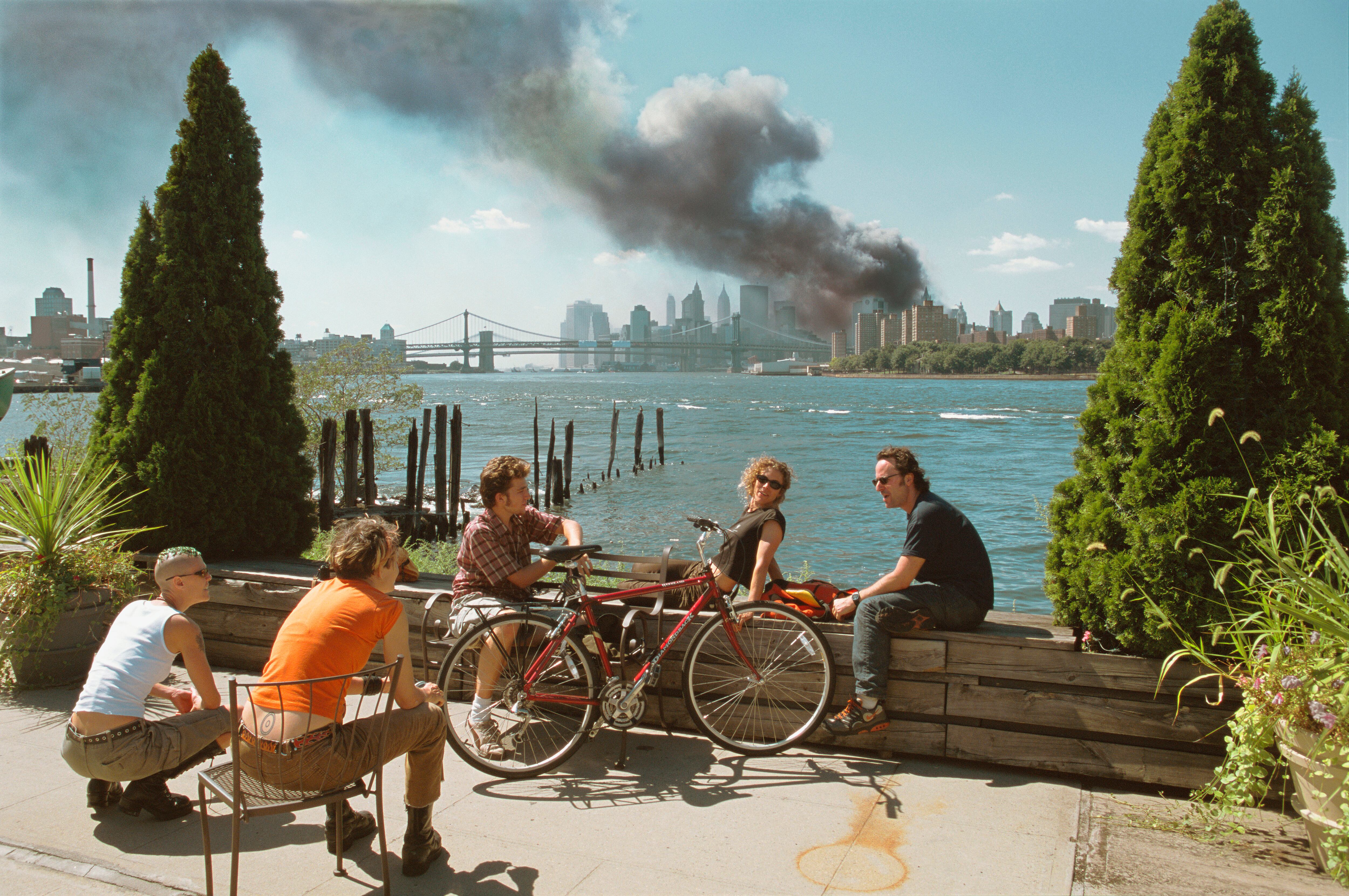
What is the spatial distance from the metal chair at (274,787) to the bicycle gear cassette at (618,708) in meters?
1.17

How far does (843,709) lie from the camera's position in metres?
4.18

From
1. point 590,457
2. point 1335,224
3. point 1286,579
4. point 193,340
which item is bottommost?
point 590,457

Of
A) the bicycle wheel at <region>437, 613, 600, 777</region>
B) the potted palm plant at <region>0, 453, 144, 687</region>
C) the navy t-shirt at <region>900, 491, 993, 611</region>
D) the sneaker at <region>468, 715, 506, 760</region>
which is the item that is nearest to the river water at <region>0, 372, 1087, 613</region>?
the navy t-shirt at <region>900, 491, 993, 611</region>

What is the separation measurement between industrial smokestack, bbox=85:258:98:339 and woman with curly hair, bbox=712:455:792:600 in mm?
56461

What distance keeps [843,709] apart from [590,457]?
42.1 m

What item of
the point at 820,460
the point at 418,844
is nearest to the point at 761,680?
the point at 418,844

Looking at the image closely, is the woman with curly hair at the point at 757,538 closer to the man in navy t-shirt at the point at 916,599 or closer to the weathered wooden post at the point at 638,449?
the man in navy t-shirt at the point at 916,599

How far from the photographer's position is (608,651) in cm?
426

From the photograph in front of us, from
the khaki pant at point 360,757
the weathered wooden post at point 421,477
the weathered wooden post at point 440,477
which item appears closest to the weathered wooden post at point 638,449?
the weathered wooden post at point 421,477

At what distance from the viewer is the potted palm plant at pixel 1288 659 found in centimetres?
289

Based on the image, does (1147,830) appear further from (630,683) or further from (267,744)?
(267,744)

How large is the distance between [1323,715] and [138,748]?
387 centimetres

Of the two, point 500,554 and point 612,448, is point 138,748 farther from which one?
point 612,448

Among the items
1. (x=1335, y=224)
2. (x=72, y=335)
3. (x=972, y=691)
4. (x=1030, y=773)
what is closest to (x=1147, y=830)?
(x=1030, y=773)
